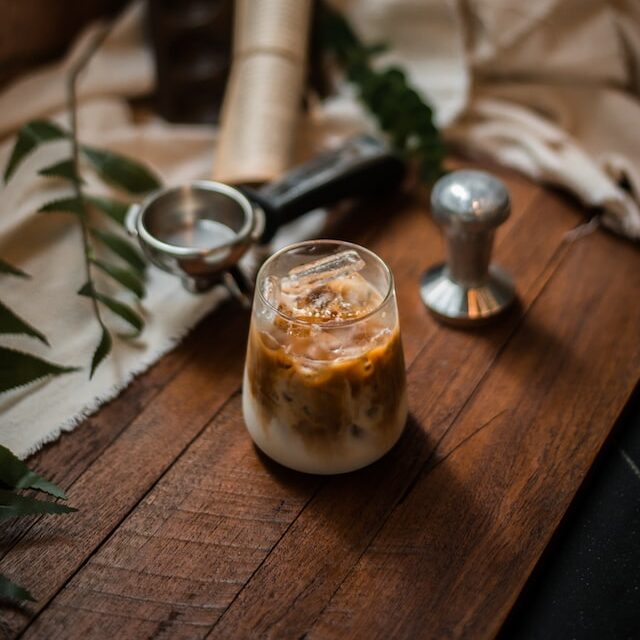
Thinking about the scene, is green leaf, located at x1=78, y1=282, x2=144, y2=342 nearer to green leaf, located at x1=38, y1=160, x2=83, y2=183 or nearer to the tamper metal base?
green leaf, located at x1=38, y1=160, x2=83, y2=183

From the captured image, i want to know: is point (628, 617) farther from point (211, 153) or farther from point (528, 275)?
point (211, 153)

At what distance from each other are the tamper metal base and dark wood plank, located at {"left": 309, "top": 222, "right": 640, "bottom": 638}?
0.10ft

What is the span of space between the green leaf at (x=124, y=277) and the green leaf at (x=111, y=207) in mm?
64

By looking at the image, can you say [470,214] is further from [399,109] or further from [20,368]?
[20,368]

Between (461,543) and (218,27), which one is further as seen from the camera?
(218,27)

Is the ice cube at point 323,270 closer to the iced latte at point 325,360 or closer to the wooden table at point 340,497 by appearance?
the iced latte at point 325,360

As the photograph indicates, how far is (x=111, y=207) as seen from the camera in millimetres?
819

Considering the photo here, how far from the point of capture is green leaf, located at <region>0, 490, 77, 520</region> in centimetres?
59

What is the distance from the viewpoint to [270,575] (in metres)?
0.57

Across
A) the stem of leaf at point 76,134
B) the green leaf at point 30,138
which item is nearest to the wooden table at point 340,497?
the stem of leaf at point 76,134

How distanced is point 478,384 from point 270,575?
0.24 meters

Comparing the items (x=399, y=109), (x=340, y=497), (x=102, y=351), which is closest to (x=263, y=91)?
(x=399, y=109)

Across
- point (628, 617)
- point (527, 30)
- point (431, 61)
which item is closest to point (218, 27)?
point (431, 61)

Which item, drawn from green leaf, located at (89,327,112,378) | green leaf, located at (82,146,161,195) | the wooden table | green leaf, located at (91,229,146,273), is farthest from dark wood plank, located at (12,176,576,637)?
green leaf, located at (82,146,161,195)
